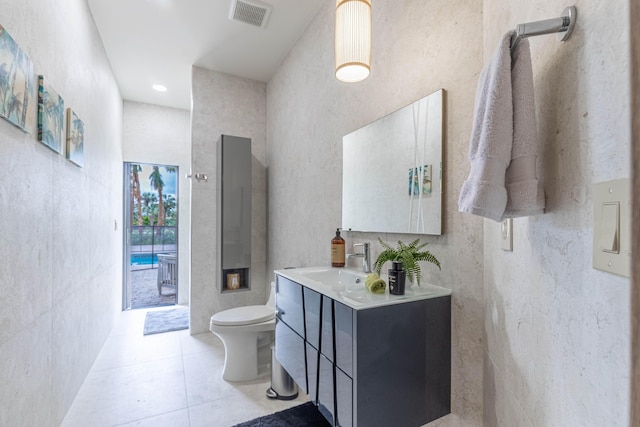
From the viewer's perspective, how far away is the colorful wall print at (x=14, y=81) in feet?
3.85

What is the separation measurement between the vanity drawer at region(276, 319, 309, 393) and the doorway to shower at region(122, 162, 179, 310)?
3.14m

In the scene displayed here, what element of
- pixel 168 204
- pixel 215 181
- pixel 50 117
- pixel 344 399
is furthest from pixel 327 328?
pixel 168 204

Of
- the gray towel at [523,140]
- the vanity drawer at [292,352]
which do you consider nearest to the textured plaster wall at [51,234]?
the vanity drawer at [292,352]

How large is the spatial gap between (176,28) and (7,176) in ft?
6.68

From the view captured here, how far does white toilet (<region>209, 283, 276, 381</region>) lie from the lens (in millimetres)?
2273

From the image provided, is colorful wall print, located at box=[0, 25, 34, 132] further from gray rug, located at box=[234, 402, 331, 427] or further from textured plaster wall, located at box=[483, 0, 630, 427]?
gray rug, located at box=[234, 402, 331, 427]

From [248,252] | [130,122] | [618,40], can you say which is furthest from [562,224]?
[130,122]

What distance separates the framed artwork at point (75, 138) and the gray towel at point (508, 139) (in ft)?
7.61

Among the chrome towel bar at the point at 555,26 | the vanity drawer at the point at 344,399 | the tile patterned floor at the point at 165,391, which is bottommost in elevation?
the tile patterned floor at the point at 165,391

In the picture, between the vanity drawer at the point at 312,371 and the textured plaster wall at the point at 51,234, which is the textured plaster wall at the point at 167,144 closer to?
the textured plaster wall at the point at 51,234

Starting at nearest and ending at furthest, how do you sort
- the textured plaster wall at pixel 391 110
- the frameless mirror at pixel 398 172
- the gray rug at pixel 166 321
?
the textured plaster wall at pixel 391 110
the frameless mirror at pixel 398 172
the gray rug at pixel 166 321

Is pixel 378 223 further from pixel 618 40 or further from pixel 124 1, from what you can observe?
pixel 124 1

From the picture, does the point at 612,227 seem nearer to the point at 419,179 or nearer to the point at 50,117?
the point at 419,179

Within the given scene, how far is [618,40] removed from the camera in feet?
1.47
